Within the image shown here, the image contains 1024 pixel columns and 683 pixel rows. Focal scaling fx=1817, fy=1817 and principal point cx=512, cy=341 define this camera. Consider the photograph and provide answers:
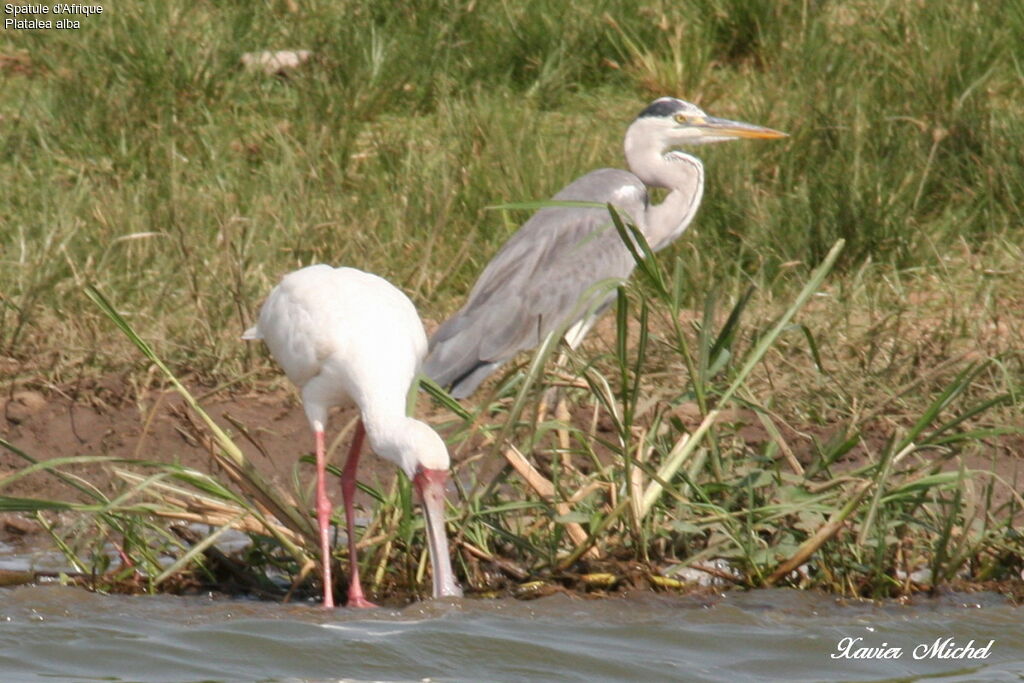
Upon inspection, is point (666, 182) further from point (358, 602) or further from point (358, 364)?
point (358, 602)

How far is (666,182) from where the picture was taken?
6.98 m

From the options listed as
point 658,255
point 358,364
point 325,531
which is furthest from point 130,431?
point 658,255

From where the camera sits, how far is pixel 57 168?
764cm

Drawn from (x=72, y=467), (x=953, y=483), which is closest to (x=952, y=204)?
(x=953, y=483)

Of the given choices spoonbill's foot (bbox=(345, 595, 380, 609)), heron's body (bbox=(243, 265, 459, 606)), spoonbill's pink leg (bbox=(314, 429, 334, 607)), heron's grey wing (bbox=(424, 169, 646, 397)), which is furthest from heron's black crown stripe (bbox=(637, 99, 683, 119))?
spoonbill's foot (bbox=(345, 595, 380, 609))

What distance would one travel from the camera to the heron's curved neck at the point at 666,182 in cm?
678

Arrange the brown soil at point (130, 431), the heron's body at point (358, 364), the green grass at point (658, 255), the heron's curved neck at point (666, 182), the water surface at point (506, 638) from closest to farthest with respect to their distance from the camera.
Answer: the water surface at point (506, 638), the heron's body at point (358, 364), the green grass at point (658, 255), the brown soil at point (130, 431), the heron's curved neck at point (666, 182)

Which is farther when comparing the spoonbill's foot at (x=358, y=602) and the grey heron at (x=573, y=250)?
the grey heron at (x=573, y=250)

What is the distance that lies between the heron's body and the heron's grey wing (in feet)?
3.23

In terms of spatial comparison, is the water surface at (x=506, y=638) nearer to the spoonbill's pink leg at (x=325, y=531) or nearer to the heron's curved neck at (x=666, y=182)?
the spoonbill's pink leg at (x=325, y=531)

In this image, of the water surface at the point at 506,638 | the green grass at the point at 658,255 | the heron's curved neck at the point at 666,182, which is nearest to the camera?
the water surface at the point at 506,638

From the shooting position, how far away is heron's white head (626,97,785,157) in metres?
6.98

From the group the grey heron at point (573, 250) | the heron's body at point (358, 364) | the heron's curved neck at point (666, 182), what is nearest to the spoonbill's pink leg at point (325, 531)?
the heron's body at point (358, 364)

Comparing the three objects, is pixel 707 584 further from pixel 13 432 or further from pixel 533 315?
pixel 13 432
